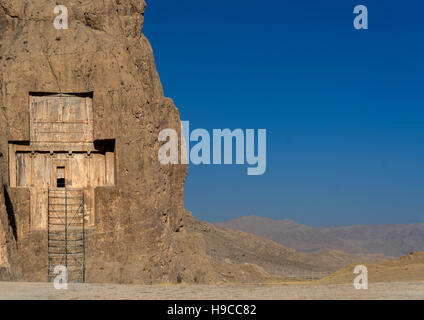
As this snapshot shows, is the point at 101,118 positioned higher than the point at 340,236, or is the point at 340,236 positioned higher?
the point at 101,118

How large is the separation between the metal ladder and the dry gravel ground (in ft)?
43.2

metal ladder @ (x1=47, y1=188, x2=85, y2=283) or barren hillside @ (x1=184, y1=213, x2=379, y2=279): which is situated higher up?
metal ladder @ (x1=47, y1=188, x2=85, y2=283)

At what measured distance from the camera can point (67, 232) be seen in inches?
1197

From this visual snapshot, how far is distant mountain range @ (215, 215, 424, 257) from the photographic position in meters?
145

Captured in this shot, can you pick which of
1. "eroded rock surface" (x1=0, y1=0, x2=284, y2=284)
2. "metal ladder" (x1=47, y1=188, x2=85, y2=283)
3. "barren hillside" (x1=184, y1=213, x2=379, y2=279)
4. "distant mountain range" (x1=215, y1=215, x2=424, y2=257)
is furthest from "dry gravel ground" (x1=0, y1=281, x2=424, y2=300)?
"distant mountain range" (x1=215, y1=215, x2=424, y2=257)

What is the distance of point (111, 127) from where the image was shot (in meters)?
31.4

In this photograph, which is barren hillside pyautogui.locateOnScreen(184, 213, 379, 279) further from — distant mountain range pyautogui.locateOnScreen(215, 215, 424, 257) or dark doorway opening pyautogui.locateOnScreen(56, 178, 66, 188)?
distant mountain range pyautogui.locateOnScreen(215, 215, 424, 257)

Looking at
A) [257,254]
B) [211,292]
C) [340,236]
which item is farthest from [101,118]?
[340,236]

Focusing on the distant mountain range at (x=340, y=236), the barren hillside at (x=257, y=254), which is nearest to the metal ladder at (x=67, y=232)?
the barren hillside at (x=257, y=254)

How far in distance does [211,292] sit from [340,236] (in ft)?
509

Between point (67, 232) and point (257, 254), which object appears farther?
point (257, 254)

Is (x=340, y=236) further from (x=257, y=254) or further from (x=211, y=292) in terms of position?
(x=211, y=292)
